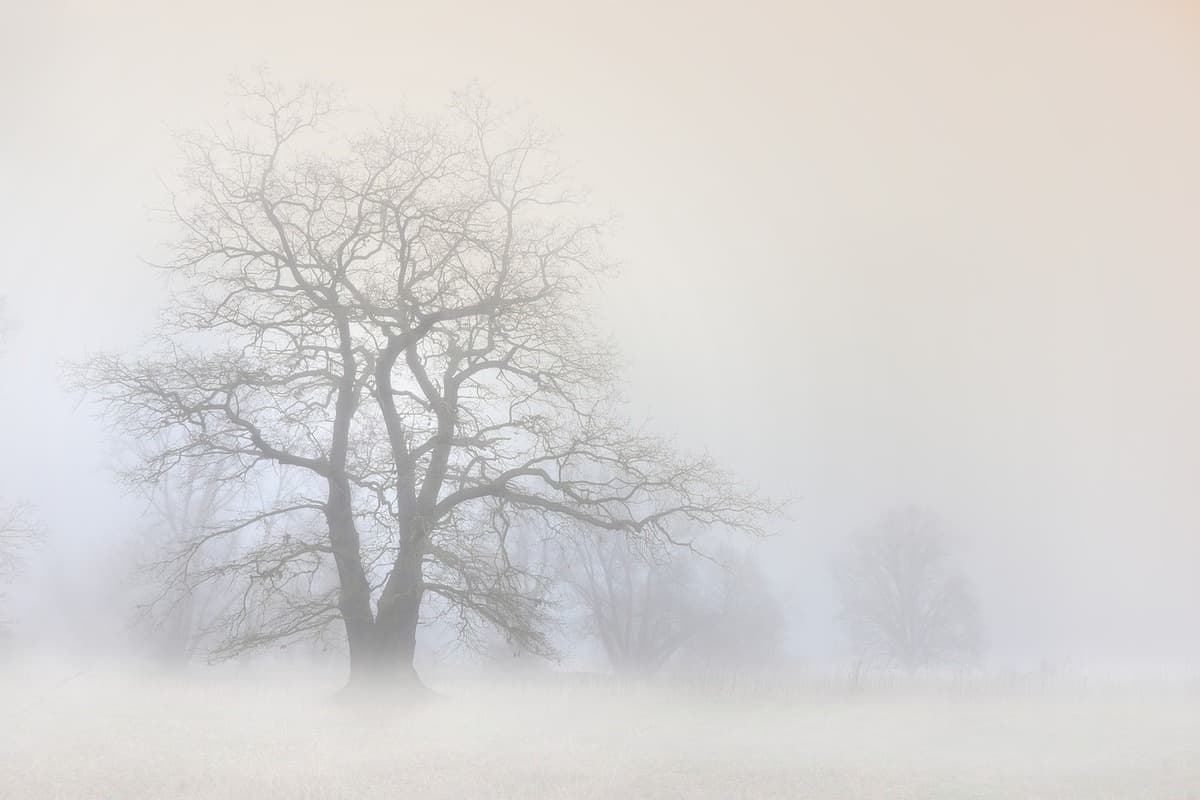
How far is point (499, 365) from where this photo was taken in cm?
1569

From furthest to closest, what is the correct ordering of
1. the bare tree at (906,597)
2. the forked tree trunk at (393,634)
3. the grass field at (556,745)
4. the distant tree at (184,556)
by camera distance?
the bare tree at (906,597)
the distant tree at (184,556)
the forked tree trunk at (393,634)
the grass field at (556,745)

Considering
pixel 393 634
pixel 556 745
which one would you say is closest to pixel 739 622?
pixel 393 634

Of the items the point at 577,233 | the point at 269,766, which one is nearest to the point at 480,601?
the point at 269,766

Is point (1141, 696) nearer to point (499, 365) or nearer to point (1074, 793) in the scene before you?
point (1074, 793)

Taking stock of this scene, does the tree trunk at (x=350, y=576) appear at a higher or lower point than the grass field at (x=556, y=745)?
higher

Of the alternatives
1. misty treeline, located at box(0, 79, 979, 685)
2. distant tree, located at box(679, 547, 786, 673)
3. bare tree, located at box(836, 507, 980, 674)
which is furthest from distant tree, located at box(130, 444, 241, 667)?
bare tree, located at box(836, 507, 980, 674)

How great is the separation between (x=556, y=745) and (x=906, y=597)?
27.4 meters

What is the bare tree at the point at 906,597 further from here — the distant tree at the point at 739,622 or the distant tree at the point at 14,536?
the distant tree at the point at 14,536

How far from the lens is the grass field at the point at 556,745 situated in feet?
32.7

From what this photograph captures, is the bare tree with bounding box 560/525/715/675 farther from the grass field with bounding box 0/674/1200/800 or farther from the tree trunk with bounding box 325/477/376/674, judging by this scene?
the tree trunk with bounding box 325/477/376/674

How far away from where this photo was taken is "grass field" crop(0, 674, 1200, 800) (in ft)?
32.7

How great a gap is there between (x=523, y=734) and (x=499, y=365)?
632cm

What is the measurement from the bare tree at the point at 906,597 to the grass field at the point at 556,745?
684 inches

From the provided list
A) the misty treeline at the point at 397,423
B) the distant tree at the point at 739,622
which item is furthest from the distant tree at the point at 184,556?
the distant tree at the point at 739,622
